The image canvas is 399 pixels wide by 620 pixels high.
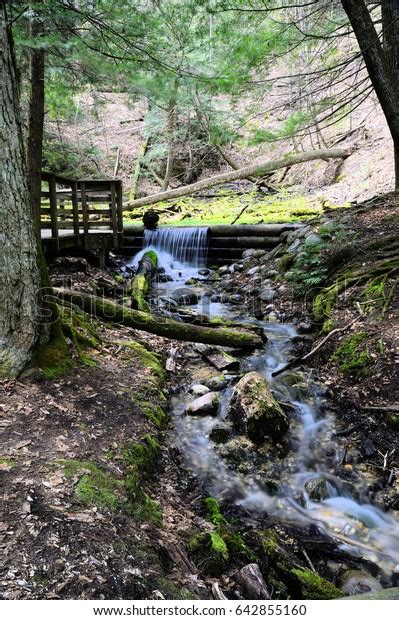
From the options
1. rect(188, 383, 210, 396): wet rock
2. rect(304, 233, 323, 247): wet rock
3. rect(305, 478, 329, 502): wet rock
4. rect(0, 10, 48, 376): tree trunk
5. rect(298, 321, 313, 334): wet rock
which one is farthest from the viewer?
rect(304, 233, 323, 247): wet rock

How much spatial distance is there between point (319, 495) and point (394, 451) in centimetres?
84

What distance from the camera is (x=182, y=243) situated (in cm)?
1245

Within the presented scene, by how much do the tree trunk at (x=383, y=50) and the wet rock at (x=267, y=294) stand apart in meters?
3.84

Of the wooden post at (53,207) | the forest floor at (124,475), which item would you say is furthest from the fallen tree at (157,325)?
the wooden post at (53,207)

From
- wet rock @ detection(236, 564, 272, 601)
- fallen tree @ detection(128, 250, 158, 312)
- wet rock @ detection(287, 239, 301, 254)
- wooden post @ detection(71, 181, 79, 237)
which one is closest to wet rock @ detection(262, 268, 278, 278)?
wet rock @ detection(287, 239, 301, 254)

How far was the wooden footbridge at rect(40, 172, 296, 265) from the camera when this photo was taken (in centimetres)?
808

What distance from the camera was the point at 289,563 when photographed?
272 cm

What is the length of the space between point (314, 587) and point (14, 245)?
11.4 feet

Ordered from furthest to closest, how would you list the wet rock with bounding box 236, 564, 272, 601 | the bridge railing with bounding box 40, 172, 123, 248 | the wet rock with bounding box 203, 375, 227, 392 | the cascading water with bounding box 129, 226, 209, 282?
1. the cascading water with bounding box 129, 226, 209, 282
2. the bridge railing with bounding box 40, 172, 123, 248
3. the wet rock with bounding box 203, 375, 227, 392
4. the wet rock with bounding box 236, 564, 272, 601

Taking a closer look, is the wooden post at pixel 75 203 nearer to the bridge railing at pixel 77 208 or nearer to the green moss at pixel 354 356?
the bridge railing at pixel 77 208

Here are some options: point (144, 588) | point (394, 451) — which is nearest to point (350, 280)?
point (394, 451)

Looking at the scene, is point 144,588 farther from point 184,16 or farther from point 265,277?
point 184,16

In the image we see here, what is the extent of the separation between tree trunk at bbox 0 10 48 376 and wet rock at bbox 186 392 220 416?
6.16 ft

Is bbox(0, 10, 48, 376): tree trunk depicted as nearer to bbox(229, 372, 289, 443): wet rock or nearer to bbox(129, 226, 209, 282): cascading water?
bbox(229, 372, 289, 443): wet rock
